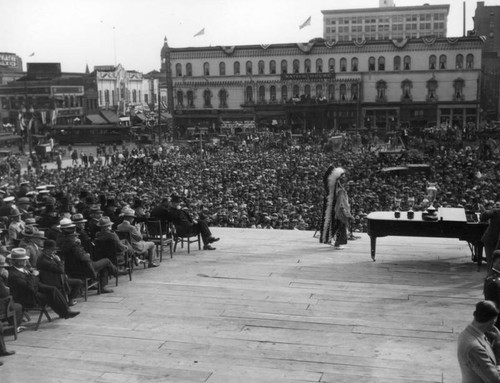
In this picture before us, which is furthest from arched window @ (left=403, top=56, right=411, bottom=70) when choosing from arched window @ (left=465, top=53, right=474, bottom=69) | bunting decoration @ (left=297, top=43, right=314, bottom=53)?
bunting decoration @ (left=297, top=43, right=314, bottom=53)

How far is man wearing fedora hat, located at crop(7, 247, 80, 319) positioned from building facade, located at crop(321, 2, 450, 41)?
352ft

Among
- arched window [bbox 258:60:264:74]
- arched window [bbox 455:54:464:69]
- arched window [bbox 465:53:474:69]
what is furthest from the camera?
arched window [bbox 258:60:264:74]

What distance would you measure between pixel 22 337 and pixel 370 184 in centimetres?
2202

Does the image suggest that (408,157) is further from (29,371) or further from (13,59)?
(13,59)

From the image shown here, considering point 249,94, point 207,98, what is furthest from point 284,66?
point 207,98

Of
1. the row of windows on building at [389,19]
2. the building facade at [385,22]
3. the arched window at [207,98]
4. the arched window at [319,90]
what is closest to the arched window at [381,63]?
the arched window at [319,90]

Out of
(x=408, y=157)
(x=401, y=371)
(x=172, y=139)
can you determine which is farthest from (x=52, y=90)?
(x=401, y=371)

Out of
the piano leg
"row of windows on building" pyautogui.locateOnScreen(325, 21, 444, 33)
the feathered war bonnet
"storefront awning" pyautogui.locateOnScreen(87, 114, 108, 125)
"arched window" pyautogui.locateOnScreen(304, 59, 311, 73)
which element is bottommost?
the piano leg

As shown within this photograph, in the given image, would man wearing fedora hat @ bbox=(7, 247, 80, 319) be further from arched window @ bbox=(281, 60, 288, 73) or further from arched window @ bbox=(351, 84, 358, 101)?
arched window @ bbox=(281, 60, 288, 73)

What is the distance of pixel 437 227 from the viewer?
1095 centimetres

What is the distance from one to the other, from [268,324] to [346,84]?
5948 cm

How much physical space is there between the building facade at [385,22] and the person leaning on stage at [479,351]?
109m

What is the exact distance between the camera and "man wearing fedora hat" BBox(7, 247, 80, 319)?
812cm

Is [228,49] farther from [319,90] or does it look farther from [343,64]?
[343,64]
